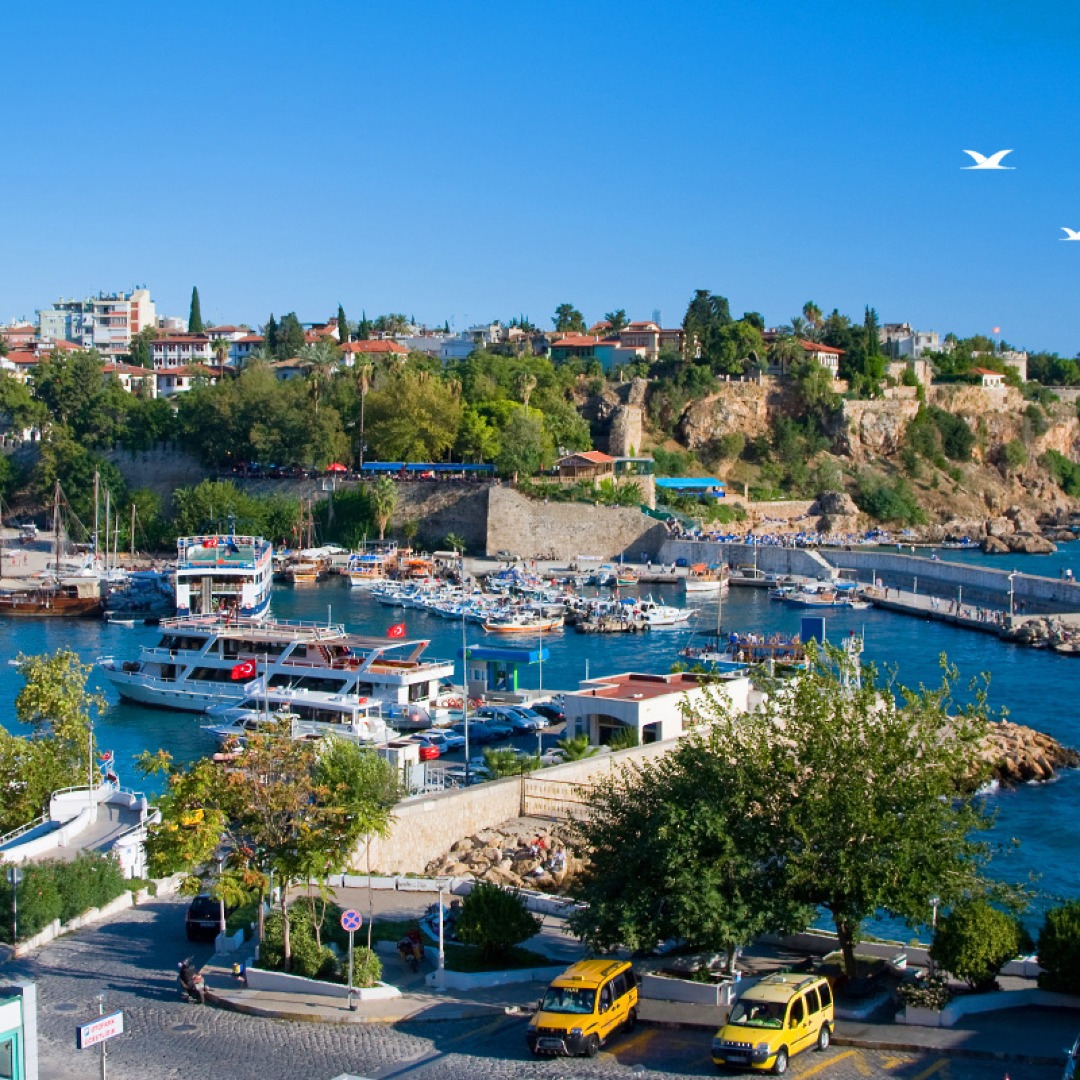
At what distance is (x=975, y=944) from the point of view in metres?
14.3

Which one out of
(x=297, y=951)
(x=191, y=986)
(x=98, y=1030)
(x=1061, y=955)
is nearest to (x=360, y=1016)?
(x=297, y=951)

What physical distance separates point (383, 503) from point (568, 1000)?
197 ft

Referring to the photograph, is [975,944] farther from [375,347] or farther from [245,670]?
[375,347]

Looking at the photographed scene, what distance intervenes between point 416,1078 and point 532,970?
298 centimetres

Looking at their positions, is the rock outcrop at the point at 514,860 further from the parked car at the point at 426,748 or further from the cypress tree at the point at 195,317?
the cypress tree at the point at 195,317

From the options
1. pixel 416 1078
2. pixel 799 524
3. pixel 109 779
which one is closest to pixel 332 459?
pixel 799 524

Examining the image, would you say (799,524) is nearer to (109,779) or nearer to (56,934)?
(109,779)

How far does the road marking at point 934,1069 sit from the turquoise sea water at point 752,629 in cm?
1036

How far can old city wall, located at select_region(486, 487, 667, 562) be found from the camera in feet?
234

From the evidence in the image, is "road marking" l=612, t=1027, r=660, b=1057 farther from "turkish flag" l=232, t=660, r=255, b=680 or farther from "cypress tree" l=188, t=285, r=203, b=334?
"cypress tree" l=188, t=285, r=203, b=334

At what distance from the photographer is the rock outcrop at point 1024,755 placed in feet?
102

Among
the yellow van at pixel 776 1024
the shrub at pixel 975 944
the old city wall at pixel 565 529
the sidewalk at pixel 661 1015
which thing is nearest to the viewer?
the yellow van at pixel 776 1024

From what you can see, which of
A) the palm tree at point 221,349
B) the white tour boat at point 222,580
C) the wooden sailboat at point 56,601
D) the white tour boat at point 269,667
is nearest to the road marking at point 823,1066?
the white tour boat at point 269,667

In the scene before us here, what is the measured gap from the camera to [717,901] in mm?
14711
